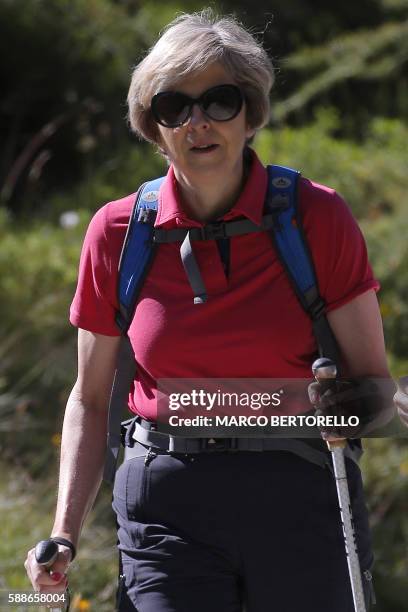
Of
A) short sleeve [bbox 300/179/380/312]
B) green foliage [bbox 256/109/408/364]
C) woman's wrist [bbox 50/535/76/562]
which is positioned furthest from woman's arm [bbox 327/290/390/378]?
green foliage [bbox 256/109/408/364]

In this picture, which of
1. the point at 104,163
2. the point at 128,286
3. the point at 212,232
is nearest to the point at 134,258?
the point at 128,286

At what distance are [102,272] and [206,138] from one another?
369 mm

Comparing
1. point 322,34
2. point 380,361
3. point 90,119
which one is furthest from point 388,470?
point 322,34

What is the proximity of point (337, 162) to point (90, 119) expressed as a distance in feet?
6.30

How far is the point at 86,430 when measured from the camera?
2.50 meters

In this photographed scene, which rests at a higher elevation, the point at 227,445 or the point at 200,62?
the point at 200,62

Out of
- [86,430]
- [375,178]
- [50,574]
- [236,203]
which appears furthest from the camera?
[375,178]

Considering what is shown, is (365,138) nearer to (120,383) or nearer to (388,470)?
(388,470)

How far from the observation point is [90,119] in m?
7.50

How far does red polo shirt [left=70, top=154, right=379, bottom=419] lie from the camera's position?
90.0 inches

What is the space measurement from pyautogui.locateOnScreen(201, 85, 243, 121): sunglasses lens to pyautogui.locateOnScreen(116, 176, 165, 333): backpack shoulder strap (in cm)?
25

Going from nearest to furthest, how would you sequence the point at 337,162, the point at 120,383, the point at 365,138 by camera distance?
1. the point at 120,383
2. the point at 337,162
3. the point at 365,138

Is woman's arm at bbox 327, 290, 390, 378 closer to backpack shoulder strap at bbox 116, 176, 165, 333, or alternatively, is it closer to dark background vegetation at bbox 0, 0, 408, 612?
backpack shoulder strap at bbox 116, 176, 165, 333

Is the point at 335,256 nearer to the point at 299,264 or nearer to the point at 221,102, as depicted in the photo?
the point at 299,264
